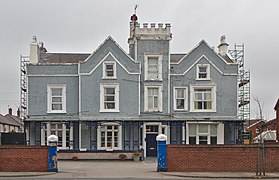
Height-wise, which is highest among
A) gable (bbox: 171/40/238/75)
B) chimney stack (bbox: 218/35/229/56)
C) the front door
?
chimney stack (bbox: 218/35/229/56)

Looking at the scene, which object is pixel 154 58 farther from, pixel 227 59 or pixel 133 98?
pixel 227 59

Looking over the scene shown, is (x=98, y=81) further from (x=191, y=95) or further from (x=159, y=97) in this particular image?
(x=191, y=95)

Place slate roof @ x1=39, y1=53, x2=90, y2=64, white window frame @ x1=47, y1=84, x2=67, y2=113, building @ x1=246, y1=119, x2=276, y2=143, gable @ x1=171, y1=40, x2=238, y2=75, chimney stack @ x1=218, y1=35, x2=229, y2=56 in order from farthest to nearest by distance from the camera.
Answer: chimney stack @ x1=218, y1=35, x2=229, y2=56 < slate roof @ x1=39, y1=53, x2=90, y2=64 < gable @ x1=171, y1=40, x2=238, y2=75 < white window frame @ x1=47, y1=84, x2=67, y2=113 < building @ x1=246, y1=119, x2=276, y2=143

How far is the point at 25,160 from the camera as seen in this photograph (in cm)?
2514

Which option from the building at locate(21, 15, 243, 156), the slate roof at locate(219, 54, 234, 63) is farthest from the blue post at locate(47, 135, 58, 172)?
the slate roof at locate(219, 54, 234, 63)

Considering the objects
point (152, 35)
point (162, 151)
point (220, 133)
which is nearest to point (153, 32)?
point (152, 35)

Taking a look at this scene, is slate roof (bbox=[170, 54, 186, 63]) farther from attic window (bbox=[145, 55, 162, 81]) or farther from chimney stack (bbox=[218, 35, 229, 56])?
chimney stack (bbox=[218, 35, 229, 56])

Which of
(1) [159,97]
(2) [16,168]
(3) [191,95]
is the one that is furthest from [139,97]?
(2) [16,168]

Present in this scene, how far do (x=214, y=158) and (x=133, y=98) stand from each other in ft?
46.4

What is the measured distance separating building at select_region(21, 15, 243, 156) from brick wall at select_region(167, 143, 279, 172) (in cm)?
1278

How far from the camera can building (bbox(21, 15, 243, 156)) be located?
38312mm

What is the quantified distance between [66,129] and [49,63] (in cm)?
570

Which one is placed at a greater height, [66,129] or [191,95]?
[191,95]

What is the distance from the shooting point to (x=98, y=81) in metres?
38.4
